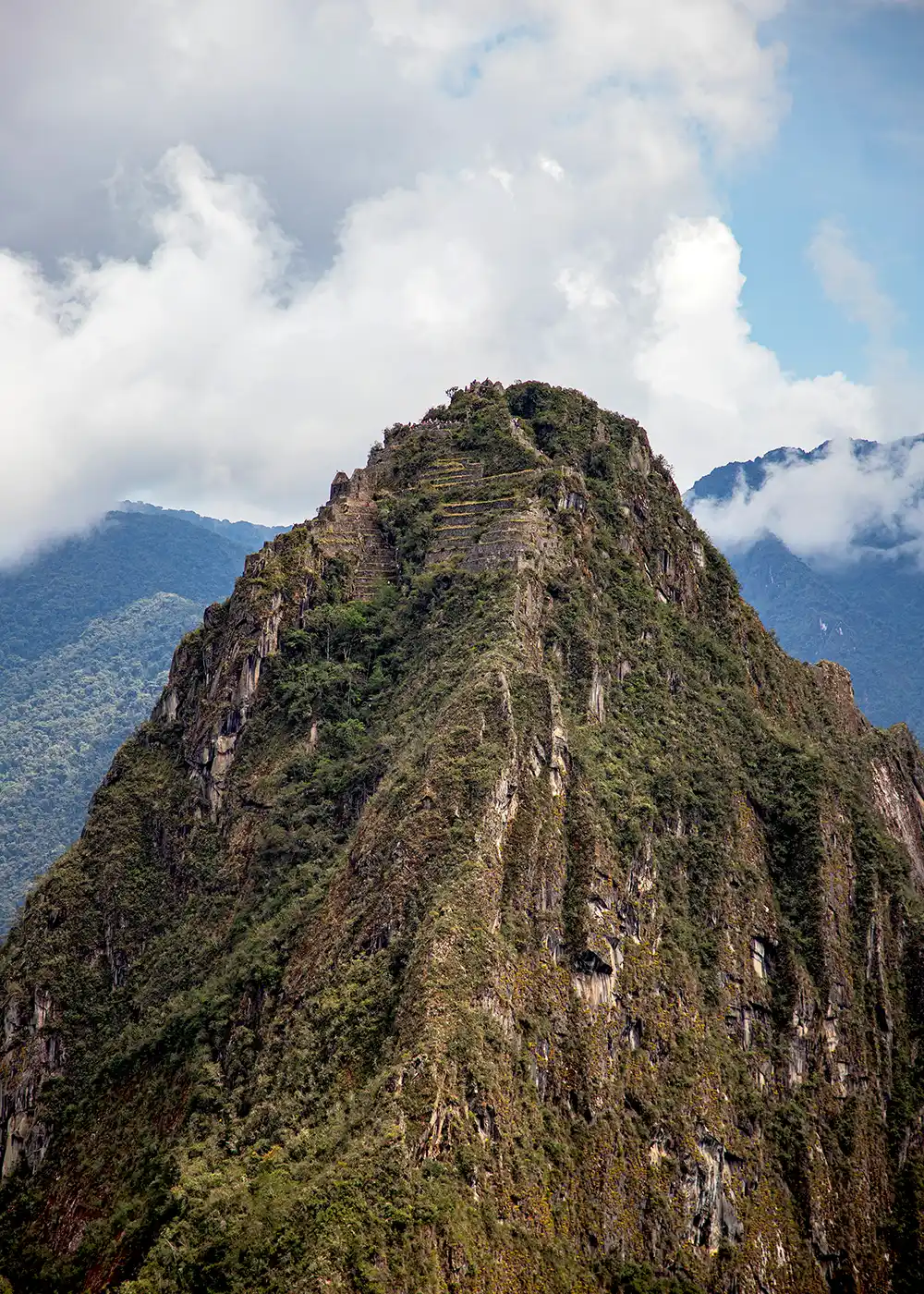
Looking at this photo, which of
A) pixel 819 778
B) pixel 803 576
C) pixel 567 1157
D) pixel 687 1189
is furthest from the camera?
pixel 803 576

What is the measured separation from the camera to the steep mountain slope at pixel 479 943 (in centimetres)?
5116

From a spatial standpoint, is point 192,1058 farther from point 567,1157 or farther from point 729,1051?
point 729,1051

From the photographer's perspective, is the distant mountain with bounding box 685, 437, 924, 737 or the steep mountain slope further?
the distant mountain with bounding box 685, 437, 924, 737

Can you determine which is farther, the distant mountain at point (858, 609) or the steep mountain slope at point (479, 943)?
the distant mountain at point (858, 609)

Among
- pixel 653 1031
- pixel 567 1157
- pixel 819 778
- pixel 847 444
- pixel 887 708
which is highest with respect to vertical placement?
pixel 847 444

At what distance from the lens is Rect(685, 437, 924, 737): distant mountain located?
176 meters

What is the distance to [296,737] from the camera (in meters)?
75.2

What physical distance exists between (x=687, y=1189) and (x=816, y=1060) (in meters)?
14.1

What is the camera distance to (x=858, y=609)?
184 m

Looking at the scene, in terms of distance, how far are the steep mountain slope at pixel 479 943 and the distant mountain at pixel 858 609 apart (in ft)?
281

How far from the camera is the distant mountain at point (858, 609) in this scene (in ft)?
577

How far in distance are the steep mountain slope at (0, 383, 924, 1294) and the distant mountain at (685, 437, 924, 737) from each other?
281 ft

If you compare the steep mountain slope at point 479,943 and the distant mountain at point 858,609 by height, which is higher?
the distant mountain at point 858,609

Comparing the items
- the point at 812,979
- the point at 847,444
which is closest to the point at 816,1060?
the point at 812,979
